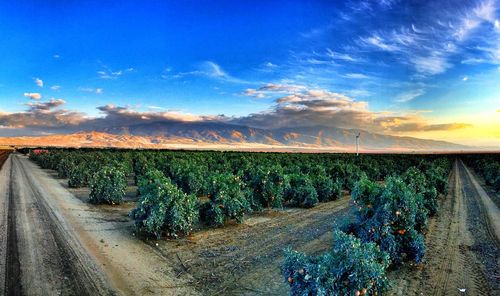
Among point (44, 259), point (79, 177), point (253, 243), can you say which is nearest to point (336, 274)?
point (253, 243)

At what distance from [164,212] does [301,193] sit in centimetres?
1055

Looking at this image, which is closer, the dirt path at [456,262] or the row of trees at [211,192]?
the dirt path at [456,262]

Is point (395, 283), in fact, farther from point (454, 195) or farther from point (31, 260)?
point (454, 195)

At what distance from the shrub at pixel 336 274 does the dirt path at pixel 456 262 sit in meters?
2.65

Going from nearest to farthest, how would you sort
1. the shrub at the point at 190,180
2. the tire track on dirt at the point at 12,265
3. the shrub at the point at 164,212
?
the tire track on dirt at the point at 12,265, the shrub at the point at 164,212, the shrub at the point at 190,180

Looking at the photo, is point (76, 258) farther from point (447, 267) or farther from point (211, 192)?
point (447, 267)

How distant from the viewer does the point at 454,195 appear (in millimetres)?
27688

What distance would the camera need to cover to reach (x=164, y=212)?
45.2 ft

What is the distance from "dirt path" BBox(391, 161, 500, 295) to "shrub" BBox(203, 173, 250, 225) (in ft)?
25.5

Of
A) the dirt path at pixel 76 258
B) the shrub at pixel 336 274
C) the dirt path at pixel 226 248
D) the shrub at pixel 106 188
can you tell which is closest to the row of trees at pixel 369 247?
the shrub at pixel 336 274

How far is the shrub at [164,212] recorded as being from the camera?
13719mm

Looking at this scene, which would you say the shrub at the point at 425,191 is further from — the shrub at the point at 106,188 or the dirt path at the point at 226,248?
the shrub at the point at 106,188

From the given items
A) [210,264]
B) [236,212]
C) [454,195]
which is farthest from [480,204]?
[210,264]

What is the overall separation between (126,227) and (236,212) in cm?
515
